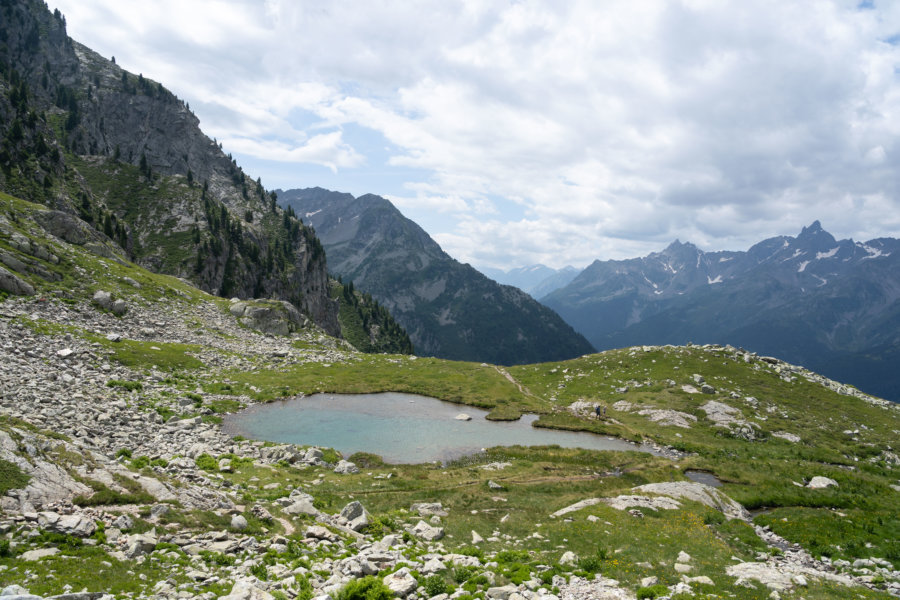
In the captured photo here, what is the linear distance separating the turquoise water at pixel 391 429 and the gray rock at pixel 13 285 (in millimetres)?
34305

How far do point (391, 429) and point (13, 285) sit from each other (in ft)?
170

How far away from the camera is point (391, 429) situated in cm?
5066

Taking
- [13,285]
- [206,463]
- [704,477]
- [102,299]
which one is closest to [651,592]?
[206,463]

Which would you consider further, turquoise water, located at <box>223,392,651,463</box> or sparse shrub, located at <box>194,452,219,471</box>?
turquoise water, located at <box>223,392,651,463</box>

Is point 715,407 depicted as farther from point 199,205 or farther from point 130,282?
point 199,205

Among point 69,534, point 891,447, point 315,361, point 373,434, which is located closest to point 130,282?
point 315,361

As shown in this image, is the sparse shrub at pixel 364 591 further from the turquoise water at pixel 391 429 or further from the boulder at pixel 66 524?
the turquoise water at pixel 391 429

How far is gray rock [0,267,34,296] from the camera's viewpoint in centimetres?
5216

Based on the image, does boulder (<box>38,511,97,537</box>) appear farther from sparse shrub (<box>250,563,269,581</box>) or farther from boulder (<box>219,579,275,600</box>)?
boulder (<box>219,579,275,600</box>)

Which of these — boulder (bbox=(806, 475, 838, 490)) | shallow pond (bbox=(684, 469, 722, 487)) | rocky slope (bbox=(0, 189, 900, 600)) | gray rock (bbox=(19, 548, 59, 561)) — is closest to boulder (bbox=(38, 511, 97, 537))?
rocky slope (bbox=(0, 189, 900, 600))

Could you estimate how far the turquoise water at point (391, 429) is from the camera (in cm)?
4394

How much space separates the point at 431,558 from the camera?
18.5 m

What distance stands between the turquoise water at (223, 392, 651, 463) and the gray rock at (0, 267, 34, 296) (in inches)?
1351

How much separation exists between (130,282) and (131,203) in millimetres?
98284
